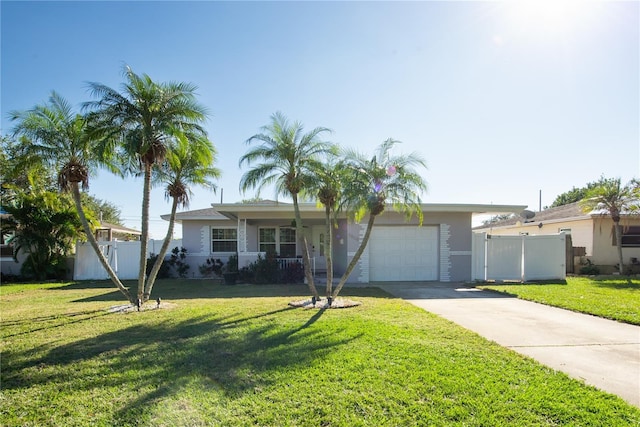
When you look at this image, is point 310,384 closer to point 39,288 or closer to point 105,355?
point 105,355

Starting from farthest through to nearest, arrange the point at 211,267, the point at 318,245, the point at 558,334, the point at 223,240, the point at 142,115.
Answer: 1. the point at 318,245
2. the point at 223,240
3. the point at 211,267
4. the point at 142,115
5. the point at 558,334

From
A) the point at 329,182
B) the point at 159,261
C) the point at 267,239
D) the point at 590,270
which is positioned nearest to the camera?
the point at 329,182

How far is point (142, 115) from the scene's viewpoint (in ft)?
27.2

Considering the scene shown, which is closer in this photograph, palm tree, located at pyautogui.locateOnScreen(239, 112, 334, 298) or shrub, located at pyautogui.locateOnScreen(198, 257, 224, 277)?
palm tree, located at pyautogui.locateOnScreen(239, 112, 334, 298)

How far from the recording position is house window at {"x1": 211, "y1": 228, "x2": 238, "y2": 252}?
1772 cm

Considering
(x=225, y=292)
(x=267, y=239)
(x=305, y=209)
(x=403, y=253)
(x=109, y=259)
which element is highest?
(x=305, y=209)

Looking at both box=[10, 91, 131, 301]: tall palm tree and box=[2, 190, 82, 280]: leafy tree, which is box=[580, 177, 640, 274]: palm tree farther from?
box=[2, 190, 82, 280]: leafy tree

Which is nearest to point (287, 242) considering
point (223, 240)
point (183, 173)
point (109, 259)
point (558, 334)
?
point (223, 240)

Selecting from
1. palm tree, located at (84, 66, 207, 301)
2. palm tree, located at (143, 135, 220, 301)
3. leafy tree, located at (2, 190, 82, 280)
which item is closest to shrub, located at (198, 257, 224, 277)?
leafy tree, located at (2, 190, 82, 280)

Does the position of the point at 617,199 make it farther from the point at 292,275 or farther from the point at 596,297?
the point at 292,275

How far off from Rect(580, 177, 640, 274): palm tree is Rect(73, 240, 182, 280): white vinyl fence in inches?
854

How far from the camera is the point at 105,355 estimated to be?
205 inches

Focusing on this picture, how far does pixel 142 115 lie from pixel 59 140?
2.23 meters

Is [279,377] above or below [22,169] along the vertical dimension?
below
